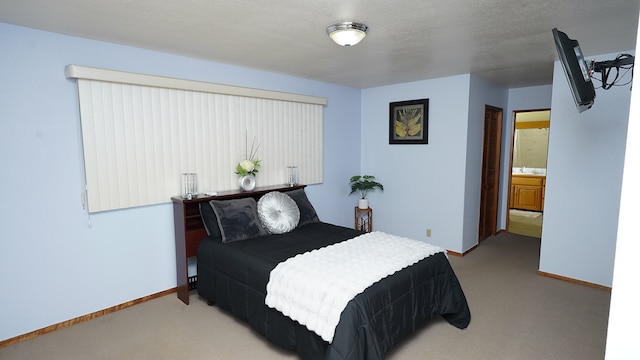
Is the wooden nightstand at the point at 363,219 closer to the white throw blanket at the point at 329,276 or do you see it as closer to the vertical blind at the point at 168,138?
the vertical blind at the point at 168,138

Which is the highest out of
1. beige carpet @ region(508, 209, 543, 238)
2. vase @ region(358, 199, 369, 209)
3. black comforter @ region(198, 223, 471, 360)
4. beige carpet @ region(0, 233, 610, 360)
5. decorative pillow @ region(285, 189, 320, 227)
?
decorative pillow @ region(285, 189, 320, 227)

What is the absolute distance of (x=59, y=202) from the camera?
8.86 feet

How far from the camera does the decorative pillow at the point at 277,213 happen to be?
336cm

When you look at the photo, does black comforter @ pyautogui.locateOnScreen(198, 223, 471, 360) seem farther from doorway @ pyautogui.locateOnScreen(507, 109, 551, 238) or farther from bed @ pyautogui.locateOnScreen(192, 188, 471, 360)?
doorway @ pyautogui.locateOnScreen(507, 109, 551, 238)

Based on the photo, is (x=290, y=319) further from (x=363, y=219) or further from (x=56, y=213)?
(x=363, y=219)

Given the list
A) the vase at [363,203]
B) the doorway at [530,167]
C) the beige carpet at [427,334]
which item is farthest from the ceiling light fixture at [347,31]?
the doorway at [530,167]

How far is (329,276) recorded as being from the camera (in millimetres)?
2229

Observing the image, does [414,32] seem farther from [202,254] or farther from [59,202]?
[59,202]

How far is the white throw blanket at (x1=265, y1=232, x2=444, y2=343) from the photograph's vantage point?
205cm

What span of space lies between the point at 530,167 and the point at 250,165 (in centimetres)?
677

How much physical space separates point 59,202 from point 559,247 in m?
4.91

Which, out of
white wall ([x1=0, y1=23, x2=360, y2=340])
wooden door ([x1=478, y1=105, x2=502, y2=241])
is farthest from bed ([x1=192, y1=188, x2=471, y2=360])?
wooden door ([x1=478, y1=105, x2=502, y2=241])

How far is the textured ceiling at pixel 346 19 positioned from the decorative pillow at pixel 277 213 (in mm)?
1439

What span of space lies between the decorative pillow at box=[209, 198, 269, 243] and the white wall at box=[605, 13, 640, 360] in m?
2.68
